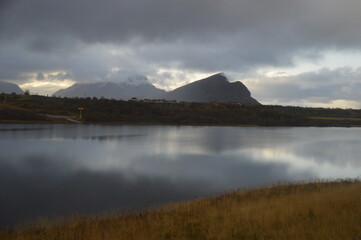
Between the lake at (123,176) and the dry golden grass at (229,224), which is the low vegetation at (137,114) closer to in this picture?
the lake at (123,176)

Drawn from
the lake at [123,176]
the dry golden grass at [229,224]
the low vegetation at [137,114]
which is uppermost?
the low vegetation at [137,114]

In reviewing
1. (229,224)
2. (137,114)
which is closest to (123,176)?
(229,224)

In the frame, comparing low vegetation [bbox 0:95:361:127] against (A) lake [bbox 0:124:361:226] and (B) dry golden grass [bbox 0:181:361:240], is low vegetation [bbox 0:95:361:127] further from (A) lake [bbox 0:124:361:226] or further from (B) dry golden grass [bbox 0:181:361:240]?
(B) dry golden grass [bbox 0:181:361:240]

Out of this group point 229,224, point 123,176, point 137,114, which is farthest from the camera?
point 137,114

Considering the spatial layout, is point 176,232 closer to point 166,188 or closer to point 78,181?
point 166,188

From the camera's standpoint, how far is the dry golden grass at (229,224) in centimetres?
895

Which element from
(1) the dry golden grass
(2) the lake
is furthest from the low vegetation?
(1) the dry golden grass

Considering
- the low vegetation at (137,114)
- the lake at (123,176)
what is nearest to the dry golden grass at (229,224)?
the lake at (123,176)

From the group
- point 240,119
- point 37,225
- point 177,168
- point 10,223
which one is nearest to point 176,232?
point 37,225

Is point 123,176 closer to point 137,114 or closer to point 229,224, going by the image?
point 229,224

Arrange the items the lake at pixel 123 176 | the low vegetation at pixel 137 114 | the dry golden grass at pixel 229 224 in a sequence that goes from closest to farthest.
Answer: the dry golden grass at pixel 229 224
the lake at pixel 123 176
the low vegetation at pixel 137 114

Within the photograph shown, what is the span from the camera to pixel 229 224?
1020 cm

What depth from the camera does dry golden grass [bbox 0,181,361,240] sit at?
895cm

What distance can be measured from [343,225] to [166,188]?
12602 millimetres
